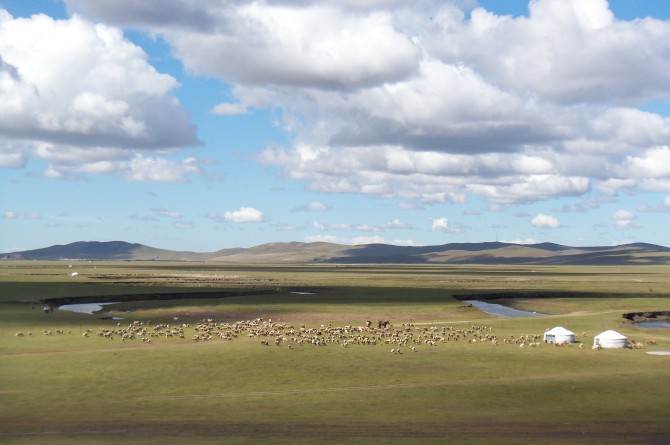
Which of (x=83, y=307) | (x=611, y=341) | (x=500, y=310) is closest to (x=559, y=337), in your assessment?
(x=611, y=341)

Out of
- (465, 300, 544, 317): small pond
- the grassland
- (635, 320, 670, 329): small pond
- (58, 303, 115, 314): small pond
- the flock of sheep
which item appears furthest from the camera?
(465, 300, 544, 317): small pond

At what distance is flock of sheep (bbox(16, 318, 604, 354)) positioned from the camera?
7450 centimetres

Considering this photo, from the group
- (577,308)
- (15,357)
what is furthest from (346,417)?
(577,308)

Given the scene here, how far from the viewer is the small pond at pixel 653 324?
103 meters

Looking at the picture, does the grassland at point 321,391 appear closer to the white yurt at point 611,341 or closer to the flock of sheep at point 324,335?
the flock of sheep at point 324,335

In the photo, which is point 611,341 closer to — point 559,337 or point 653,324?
point 559,337

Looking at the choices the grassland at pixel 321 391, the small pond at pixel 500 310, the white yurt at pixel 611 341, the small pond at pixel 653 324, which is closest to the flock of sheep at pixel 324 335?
the grassland at pixel 321 391

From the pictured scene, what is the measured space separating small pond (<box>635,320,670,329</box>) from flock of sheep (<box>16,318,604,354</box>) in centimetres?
2655

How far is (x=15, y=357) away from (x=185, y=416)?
2611 cm

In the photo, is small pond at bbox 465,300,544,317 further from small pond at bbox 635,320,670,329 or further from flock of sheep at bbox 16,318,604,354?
flock of sheep at bbox 16,318,604,354

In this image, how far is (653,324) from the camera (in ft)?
353

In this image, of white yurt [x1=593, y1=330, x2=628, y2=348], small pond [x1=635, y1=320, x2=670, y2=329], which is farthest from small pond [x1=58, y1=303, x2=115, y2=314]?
small pond [x1=635, y1=320, x2=670, y2=329]

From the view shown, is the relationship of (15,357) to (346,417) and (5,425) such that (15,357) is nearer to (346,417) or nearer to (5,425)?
(5,425)

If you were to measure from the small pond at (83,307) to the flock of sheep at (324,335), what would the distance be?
89.1 ft
